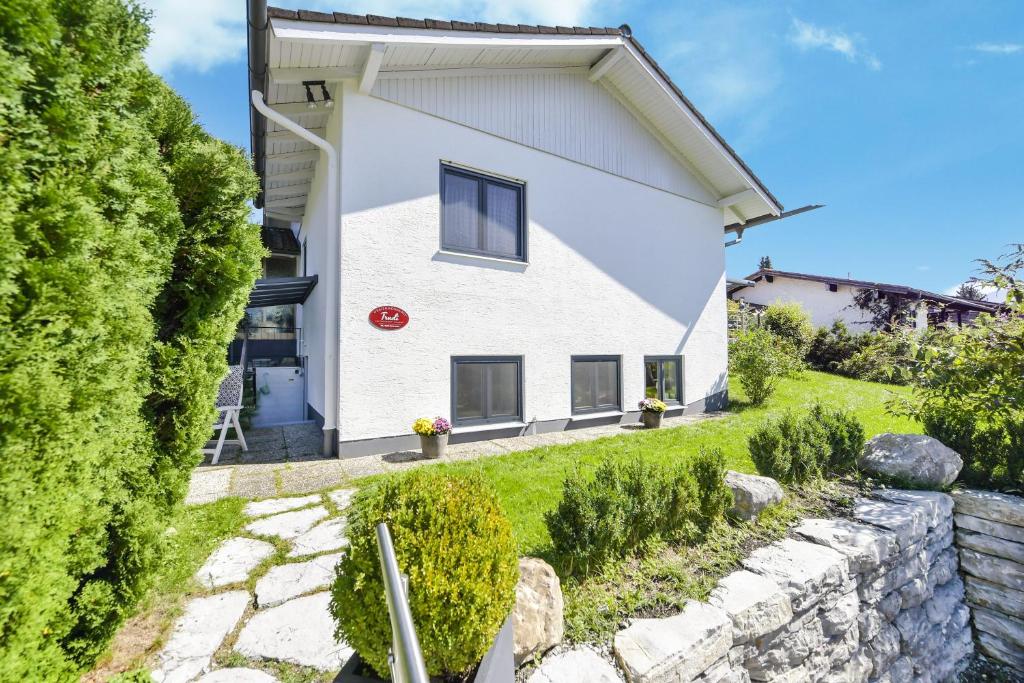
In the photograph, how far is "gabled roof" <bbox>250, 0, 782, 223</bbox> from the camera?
18.0ft

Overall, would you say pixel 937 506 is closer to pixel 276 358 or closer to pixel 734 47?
pixel 734 47

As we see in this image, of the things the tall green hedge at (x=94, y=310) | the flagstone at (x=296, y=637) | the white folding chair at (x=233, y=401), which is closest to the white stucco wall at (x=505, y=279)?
the white folding chair at (x=233, y=401)

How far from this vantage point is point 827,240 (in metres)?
26.8

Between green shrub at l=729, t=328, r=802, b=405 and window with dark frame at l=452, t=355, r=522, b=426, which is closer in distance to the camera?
window with dark frame at l=452, t=355, r=522, b=426

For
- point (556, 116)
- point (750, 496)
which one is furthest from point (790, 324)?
point (750, 496)

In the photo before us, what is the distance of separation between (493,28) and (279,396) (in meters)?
8.56

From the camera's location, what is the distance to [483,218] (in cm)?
755

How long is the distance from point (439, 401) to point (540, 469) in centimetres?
233

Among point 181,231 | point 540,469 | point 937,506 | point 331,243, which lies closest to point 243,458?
point 331,243

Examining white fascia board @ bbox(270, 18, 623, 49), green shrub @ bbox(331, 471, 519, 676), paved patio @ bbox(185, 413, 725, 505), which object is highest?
white fascia board @ bbox(270, 18, 623, 49)

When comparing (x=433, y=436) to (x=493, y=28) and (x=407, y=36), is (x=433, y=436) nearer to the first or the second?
(x=407, y=36)

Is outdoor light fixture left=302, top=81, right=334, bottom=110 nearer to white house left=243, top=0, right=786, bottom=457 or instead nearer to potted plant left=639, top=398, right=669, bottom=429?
white house left=243, top=0, right=786, bottom=457

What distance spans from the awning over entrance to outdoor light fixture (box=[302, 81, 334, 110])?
116 inches

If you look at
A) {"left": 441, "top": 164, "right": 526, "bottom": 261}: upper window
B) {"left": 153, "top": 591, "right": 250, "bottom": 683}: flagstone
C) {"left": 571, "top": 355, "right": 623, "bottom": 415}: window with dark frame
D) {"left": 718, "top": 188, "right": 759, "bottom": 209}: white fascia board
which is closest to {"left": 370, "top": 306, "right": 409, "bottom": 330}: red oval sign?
{"left": 441, "top": 164, "right": 526, "bottom": 261}: upper window
